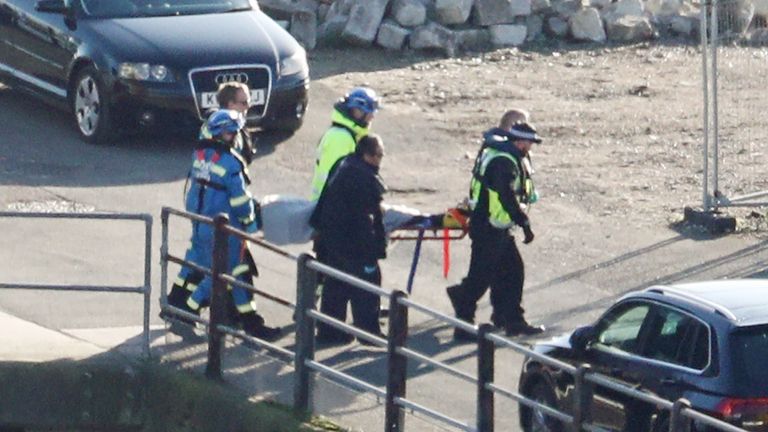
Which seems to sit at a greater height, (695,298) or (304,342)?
(695,298)

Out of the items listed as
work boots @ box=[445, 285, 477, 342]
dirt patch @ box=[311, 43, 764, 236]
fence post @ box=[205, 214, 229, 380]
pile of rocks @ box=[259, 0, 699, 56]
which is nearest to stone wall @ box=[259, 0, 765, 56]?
pile of rocks @ box=[259, 0, 699, 56]

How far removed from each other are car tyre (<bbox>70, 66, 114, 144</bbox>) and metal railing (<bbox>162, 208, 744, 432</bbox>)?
607cm

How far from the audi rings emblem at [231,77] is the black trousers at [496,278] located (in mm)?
4963

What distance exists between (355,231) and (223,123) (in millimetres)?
1122

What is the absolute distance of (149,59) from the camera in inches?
681

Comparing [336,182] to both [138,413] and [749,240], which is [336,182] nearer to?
[138,413]

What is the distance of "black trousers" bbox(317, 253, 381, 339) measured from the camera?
12172 millimetres

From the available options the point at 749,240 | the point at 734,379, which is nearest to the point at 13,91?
the point at 749,240

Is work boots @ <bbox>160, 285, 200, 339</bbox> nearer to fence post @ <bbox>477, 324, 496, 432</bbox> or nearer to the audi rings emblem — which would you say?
fence post @ <bbox>477, 324, 496, 432</bbox>

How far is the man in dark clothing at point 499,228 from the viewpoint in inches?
499

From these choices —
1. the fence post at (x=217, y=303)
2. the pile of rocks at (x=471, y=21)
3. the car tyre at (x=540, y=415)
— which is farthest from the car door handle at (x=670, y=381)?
the pile of rocks at (x=471, y=21)

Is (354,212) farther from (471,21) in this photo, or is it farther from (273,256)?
(471,21)

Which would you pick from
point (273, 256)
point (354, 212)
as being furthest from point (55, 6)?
point (354, 212)

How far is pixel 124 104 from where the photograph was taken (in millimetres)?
17391
